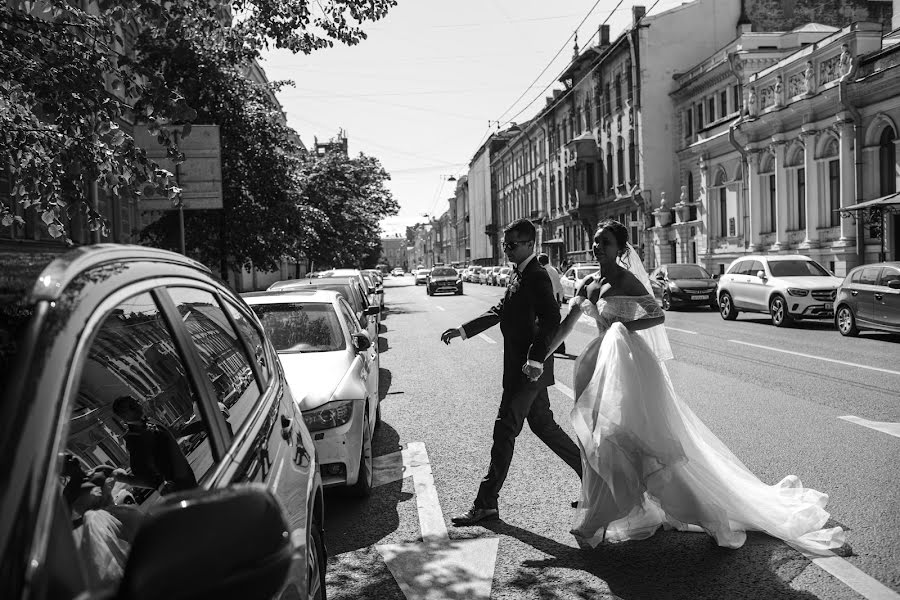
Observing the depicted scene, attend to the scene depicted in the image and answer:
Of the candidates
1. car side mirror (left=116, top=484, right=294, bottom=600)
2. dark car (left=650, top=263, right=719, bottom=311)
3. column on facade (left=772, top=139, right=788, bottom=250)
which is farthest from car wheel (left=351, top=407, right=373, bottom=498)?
column on facade (left=772, top=139, right=788, bottom=250)

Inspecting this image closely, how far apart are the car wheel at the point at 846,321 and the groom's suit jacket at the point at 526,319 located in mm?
13305

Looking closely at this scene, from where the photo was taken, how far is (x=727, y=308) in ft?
73.4

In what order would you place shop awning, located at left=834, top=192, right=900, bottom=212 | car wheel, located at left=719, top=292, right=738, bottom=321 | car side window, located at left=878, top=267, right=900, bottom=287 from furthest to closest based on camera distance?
shop awning, located at left=834, top=192, right=900, bottom=212 → car wheel, located at left=719, top=292, right=738, bottom=321 → car side window, located at left=878, top=267, right=900, bottom=287

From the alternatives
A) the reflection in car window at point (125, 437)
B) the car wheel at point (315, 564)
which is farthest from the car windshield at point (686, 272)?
the reflection in car window at point (125, 437)

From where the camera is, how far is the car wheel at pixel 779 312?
1944cm

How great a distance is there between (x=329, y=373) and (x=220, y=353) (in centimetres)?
333

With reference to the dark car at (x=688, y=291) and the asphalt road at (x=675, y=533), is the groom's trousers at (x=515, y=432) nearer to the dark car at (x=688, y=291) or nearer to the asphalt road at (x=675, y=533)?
the asphalt road at (x=675, y=533)

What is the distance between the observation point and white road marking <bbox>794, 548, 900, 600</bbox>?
3750 mm

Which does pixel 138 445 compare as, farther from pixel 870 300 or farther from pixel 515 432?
pixel 870 300

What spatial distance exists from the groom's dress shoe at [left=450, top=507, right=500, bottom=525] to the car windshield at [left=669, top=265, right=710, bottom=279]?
23413 mm

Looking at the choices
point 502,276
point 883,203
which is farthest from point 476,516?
point 502,276

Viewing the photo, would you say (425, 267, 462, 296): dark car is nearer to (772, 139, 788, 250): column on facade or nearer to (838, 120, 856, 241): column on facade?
(772, 139, 788, 250): column on facade

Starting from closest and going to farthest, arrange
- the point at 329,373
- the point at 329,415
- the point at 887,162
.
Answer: the point at 329,415, the point at 329,373, the point at 887,162

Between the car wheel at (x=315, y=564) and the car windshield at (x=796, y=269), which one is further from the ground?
the car windshield at (x=796, y=269)
